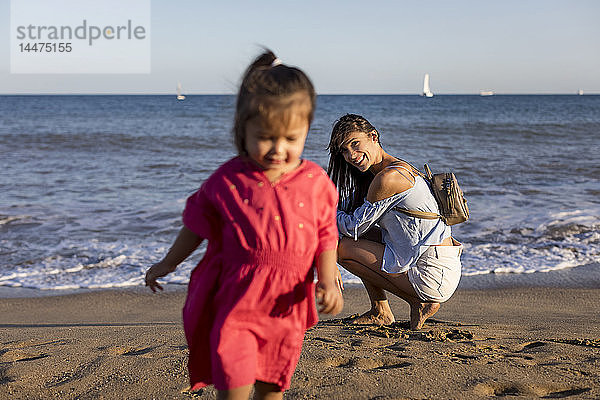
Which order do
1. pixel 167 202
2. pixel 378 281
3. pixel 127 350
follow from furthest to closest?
1. pixel 167 202
2. pixel 378 281
3. pixel 127 350

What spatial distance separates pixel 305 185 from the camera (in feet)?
6.54

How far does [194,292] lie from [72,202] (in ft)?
27.5

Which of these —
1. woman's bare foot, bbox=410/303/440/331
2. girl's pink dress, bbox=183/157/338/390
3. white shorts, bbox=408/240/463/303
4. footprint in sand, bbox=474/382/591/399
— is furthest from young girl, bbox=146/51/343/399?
woman's bare foot, bbox=410/303/440/331

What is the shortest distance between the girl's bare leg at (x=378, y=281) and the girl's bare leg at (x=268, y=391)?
2102 millimetres

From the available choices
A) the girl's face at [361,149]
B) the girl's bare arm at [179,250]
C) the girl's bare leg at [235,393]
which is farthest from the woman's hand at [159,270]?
the girl's face at [361,149]

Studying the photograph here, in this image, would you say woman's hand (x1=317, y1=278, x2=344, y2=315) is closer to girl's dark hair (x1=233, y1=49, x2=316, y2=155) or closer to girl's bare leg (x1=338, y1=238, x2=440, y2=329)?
girl's dark hair (x1=233, y1=49, x2=316, y2=155)

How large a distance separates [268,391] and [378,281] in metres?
2.21

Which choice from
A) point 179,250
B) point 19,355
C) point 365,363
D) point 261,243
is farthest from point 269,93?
point 19,355

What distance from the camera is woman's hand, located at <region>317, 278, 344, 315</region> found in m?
1.92

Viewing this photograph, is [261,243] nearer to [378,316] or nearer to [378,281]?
[378,281]

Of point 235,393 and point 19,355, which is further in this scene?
point 19,355

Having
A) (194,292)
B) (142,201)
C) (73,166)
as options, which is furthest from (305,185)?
(73,166)

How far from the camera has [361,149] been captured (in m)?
3.99

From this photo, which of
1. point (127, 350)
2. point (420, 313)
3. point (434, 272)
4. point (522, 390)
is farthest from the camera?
point (420, 313)
